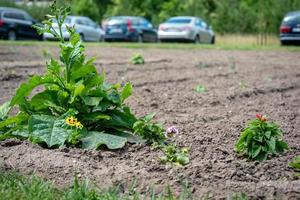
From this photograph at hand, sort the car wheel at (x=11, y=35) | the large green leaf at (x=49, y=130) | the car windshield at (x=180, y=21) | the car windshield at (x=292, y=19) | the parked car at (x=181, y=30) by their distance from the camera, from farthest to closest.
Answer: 1. the car windshield at (x=180, y=21)
2. the parked car at (x=181, y=30)
3. the car wheel at (x=11, y=35)
4. the car windshield at (x=292, y=19)
5. the large green leaf at (x=49, y=130)

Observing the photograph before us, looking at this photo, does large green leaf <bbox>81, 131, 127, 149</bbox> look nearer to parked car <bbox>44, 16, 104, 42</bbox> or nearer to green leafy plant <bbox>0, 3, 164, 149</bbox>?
green leafy plant <bbox>0, 3, 164, 149</bbox>

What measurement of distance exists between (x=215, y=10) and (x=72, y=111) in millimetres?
44265

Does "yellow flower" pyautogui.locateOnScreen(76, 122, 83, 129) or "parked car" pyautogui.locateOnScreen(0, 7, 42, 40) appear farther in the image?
"parked car" pyautogui.locateOnScreen(0, 7, 42, 40)

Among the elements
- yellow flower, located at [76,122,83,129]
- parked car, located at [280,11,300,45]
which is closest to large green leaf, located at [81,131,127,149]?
yellow flower, located at [76,122,83,129]

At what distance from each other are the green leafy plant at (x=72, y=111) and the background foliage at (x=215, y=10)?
2182cm

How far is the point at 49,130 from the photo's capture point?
4.74 metres

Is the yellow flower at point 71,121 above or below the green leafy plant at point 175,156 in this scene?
above

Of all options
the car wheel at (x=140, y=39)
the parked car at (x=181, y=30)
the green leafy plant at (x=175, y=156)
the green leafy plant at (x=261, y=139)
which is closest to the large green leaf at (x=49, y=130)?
the green leafy plant at (x=175, y=156)

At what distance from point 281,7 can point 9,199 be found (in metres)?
33.6

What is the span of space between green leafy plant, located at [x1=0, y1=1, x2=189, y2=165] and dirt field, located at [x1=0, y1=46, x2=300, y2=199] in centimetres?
14

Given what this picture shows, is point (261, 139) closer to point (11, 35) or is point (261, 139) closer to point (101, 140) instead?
point (101, 140)

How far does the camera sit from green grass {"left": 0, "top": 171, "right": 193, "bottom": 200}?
361 cm

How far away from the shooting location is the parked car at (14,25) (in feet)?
93.6

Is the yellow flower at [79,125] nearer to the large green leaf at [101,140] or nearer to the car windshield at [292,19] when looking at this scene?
the large green leaf at [101,140]
